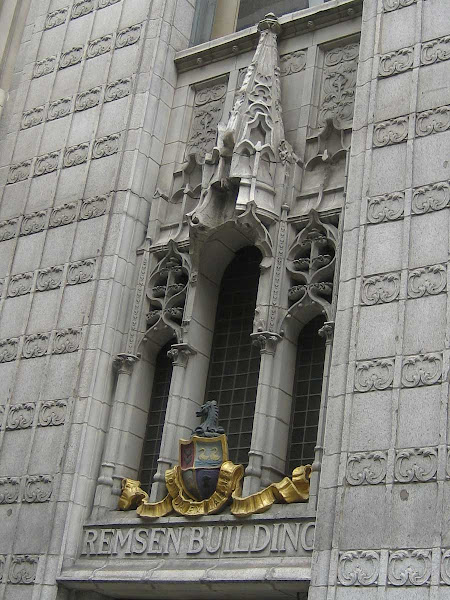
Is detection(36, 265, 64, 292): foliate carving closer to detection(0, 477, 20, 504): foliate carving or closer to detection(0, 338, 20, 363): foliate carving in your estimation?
detection(0, 338, 20, 363): foliate carving

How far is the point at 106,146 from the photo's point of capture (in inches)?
819

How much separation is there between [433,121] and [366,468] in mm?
5524

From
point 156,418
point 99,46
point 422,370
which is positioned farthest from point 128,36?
point 422,370

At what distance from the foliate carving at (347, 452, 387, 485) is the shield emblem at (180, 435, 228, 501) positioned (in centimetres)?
265

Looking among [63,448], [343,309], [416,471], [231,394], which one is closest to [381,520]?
[416,471]

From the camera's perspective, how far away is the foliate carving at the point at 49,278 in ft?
65.4

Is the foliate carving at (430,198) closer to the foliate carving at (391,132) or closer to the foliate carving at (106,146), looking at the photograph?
the foliate carving at (391,132)

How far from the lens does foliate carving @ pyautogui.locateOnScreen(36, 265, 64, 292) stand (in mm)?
19922

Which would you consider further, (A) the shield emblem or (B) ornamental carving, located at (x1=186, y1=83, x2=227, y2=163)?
(B) ornamental carving, located at (x1=186, y1=83, x2=227, y2=163)

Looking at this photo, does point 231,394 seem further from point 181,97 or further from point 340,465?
point 181,97

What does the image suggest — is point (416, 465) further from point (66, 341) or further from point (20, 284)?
point (20, 284)

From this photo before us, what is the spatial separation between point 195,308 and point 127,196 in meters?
2.64

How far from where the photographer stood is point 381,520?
1448cm

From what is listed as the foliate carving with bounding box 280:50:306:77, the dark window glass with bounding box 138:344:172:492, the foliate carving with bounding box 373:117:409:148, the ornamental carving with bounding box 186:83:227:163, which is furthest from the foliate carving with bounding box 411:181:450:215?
the dark window glass with bounding box 138:344:172:492
